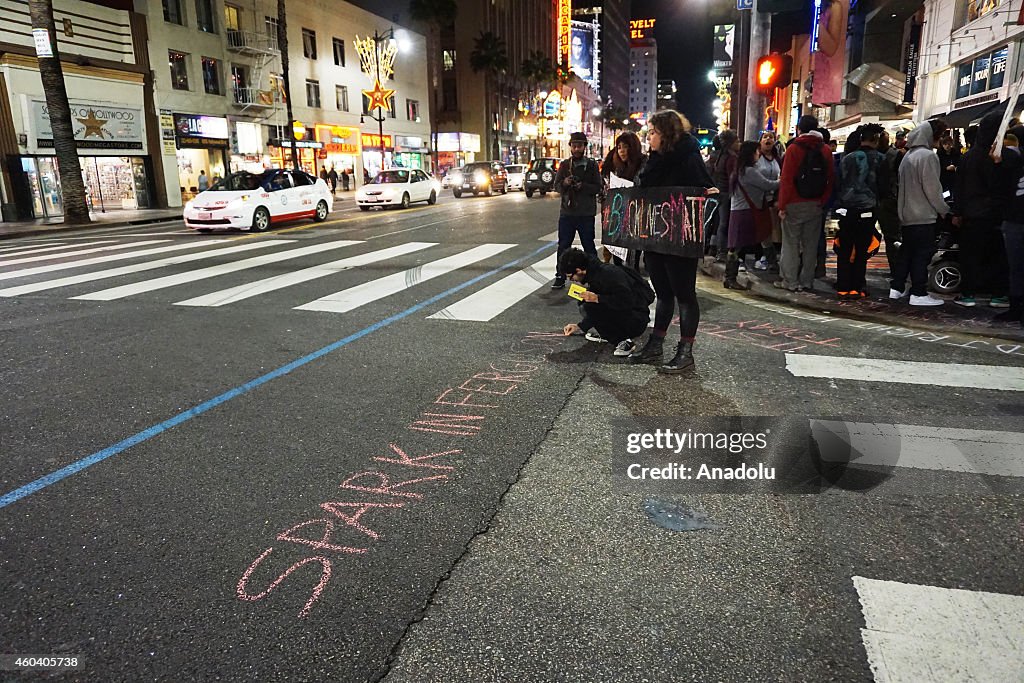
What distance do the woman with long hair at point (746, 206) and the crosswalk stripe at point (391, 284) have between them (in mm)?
4156

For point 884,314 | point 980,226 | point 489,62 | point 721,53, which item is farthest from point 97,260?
point 721,53

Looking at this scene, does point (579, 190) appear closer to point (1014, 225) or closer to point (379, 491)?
point (1014, 225)

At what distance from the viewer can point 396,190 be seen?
87.4ft

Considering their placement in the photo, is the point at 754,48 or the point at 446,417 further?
the point at 754,48

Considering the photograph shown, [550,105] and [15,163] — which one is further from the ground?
[550,105]

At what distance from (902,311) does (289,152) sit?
37039 mm

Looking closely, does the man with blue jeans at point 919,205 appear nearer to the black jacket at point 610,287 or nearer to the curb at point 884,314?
the curb at point 884,314

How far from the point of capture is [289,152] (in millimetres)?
38625

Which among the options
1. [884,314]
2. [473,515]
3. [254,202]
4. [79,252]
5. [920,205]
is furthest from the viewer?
[254,202]

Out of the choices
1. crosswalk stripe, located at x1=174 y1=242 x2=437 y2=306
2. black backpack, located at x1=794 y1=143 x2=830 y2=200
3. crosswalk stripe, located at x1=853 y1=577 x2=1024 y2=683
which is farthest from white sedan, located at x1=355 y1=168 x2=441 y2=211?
crosswalk stripe, located at x1=853 y1=577 x2=1024 y2=683

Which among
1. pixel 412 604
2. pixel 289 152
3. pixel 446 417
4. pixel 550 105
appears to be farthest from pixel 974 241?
pixel 550 105

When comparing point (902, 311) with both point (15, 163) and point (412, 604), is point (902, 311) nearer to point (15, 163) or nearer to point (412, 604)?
point (412, 604)

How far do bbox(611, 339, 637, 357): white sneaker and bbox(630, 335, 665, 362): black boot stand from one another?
5 cm

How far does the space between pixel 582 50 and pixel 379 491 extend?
142455 millimetres
